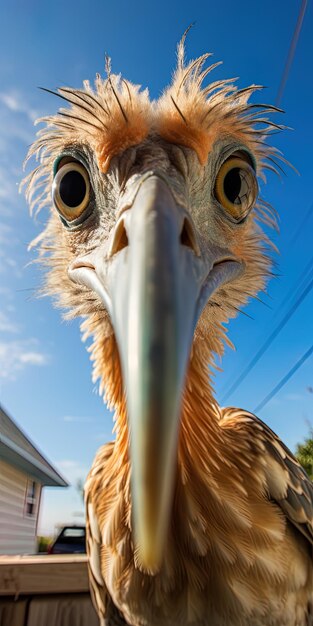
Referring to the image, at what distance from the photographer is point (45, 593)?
79.3 inches

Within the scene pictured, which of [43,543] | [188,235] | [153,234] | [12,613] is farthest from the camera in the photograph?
[43,543]

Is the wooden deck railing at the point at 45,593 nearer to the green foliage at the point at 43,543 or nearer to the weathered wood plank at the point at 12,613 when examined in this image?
the weathered wood plank at the point at 12,613

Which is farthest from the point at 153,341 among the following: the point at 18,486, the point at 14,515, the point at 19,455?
the point at 14,515

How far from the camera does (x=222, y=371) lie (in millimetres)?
2264

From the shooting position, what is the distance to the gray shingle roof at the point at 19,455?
30.8 feet

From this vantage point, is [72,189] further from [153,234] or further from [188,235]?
[153,234]

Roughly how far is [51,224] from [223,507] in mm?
1700

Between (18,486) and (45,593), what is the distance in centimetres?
1113

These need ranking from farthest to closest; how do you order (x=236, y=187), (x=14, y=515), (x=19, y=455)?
(x=14, y=515), (x=19, y=455), (x=236, y=187)

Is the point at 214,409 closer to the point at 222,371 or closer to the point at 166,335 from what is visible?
the point at 222,371

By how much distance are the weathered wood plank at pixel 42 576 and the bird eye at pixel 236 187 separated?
1.76 metres

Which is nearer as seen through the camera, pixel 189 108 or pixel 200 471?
pixel 200 471

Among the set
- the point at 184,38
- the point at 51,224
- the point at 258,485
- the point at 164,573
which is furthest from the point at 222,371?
the point at 184,38

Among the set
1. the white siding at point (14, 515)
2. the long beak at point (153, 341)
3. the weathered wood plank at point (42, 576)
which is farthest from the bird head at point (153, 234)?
the white siding at point (14, 515)
